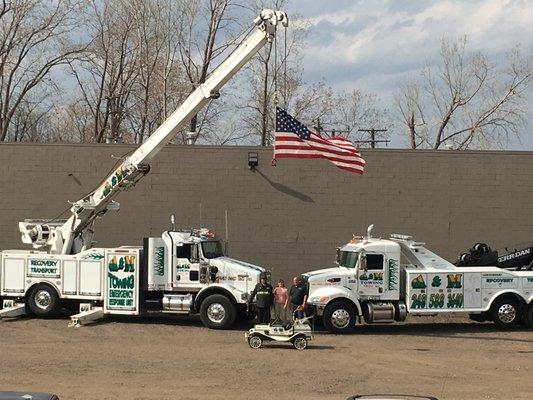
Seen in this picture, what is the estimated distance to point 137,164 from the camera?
2161 centimetres

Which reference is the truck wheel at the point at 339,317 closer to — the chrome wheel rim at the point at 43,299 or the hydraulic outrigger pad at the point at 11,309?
the chrome wheel rim at the point at 43,299

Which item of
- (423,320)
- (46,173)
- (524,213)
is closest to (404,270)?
(423,320)

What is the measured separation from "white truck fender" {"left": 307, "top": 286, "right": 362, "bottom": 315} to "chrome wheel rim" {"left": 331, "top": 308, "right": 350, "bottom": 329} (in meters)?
0.33

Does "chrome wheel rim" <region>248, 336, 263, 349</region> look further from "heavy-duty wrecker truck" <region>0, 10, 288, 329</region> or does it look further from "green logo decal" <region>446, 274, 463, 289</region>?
"green logo decal" <region>446, 274, 463, 289</region>

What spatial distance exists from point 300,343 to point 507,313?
635cm

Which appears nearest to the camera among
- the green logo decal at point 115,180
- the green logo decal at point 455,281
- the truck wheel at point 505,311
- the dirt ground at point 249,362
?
the dirt ground at point 249,362

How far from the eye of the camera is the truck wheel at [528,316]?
20.6 m

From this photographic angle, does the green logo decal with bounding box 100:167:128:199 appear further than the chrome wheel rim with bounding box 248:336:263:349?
Yes

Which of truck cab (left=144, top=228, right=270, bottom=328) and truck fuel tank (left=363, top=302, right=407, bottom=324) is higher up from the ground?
truck cab (left=144, top=228, right=270, bottom=328)

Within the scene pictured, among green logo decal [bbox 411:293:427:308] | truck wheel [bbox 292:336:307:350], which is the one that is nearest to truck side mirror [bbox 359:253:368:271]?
green logo decal [bbox 411:293:427:308]

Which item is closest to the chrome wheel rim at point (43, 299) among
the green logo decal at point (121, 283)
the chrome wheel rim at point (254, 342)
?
the green logo decal at point (121, 283)

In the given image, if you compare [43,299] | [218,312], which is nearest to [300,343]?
[218,312]

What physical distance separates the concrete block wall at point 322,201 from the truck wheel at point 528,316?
535 centimetres

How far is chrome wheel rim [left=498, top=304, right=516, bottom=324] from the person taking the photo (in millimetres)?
20562
